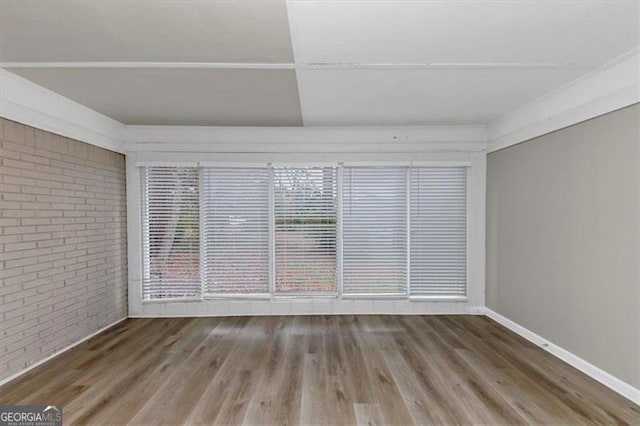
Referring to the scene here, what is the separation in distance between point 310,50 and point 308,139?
214 cm

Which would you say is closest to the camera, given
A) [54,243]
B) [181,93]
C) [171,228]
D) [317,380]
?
[317,380]

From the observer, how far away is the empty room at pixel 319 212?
2186mm

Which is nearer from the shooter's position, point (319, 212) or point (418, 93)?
point (418, 93)

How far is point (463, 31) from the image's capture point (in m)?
2.03

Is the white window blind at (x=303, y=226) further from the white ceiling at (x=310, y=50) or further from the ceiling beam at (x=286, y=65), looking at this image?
the ceiling beam at (x=286, y=65)

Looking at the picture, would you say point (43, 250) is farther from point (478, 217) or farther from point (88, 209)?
point (478, 217)

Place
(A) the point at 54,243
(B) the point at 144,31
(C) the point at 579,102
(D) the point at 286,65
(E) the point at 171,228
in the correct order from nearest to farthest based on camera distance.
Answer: (B) the point at 144,31, (D) the point at 286,65, (C) the point at 579,102, (A) the point at 54,243, (E) the point at 171,228

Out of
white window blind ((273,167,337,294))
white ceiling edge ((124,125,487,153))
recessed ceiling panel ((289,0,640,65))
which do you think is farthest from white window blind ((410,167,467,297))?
recessed ceiling panel ((289,0,640,65))

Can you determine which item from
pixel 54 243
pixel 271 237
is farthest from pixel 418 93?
pixel 54 243

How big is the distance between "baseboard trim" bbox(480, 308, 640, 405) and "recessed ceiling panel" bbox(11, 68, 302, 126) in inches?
137

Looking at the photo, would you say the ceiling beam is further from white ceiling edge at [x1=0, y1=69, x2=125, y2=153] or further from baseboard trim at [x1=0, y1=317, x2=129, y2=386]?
baseboard trim at [x1=0, y1=317, x2=129, y2=386]

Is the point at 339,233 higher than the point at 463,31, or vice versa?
the point at 463,31

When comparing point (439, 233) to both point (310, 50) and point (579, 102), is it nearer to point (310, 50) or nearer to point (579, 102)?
point (579, 102)

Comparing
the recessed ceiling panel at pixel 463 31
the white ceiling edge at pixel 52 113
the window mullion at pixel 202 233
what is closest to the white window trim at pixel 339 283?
the window mullion at pixel 202 233
